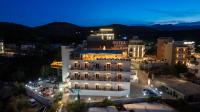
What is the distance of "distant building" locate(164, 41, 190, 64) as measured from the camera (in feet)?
111

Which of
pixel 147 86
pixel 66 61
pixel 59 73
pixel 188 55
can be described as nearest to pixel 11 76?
pixel 59 73

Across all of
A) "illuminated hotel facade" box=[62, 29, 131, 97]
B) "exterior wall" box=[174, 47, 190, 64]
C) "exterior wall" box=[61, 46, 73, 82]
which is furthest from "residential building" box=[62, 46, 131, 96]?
"exterior wall" box=[174, 47, 190, 64]

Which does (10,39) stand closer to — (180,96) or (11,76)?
(11,76)

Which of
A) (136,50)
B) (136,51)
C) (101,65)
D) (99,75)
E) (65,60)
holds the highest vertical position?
(136,50)

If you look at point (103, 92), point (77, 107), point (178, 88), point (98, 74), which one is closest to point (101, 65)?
point (98, 74)

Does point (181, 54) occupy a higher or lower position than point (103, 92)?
higher

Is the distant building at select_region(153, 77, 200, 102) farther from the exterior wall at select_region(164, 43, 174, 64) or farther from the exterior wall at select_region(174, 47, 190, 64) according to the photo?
the exterior wall at select_region(174, 47, 190, 64)

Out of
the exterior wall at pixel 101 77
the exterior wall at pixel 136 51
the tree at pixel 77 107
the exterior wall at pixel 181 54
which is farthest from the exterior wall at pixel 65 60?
the exterior wall at pixel 181 54

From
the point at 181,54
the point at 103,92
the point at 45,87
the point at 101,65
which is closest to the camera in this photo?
the point at 103,92

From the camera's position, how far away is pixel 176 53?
3406 cm

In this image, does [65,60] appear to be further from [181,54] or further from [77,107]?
[181,54]

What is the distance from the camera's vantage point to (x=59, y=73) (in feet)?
92.3

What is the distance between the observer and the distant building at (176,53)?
33938 millimetres

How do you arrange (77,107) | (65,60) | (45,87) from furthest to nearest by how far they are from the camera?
1. (65,60)
2. (45,87)
3. (77,107)
